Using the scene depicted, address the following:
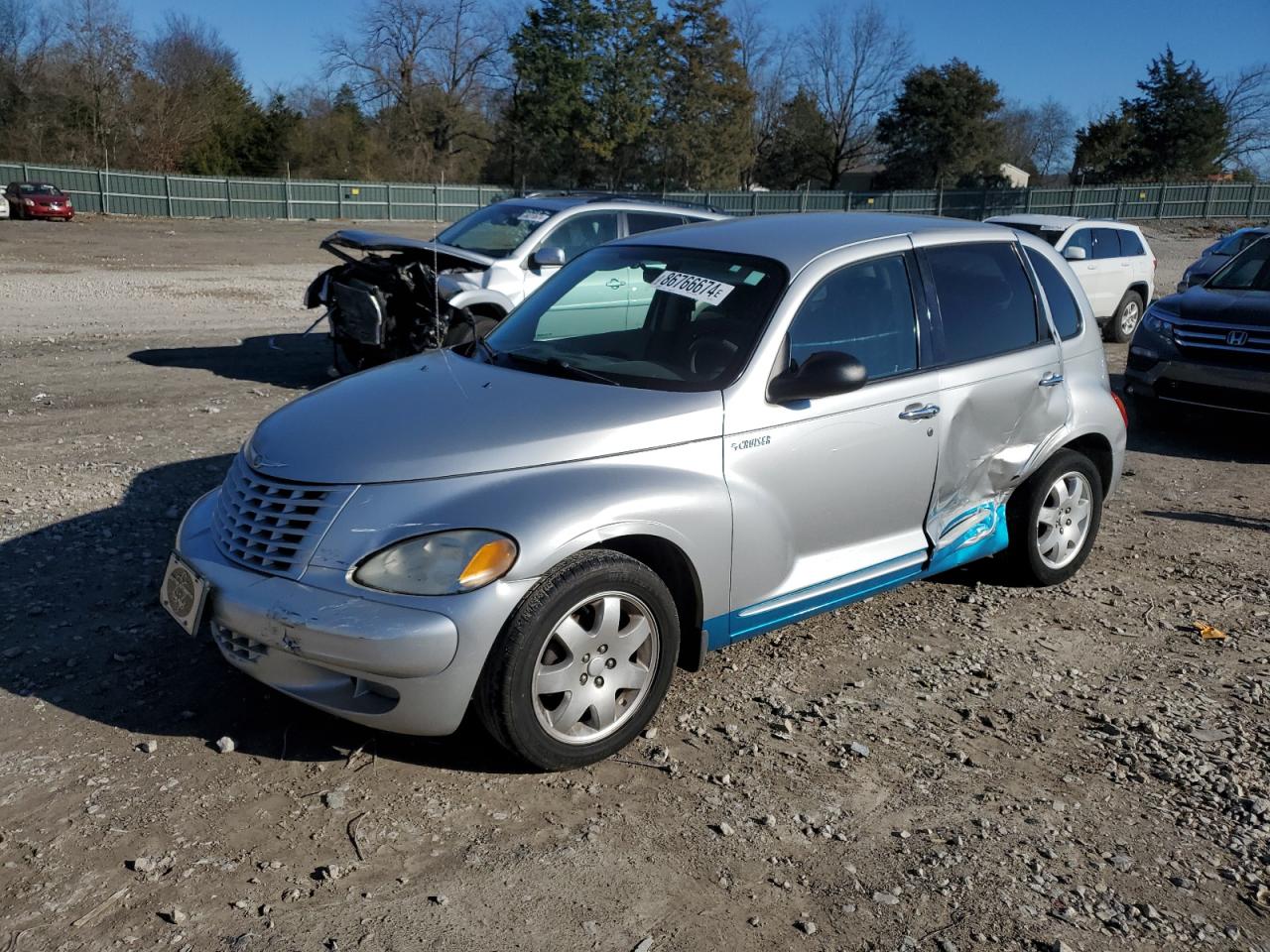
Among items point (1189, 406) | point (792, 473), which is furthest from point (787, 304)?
point (1189, 406)

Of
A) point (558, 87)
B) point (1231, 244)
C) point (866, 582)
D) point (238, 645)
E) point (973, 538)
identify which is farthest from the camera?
point (558, 87)

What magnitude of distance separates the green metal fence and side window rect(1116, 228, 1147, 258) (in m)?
29.2

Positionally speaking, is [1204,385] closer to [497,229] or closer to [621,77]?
[497,229]

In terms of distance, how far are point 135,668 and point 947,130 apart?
63.2 m

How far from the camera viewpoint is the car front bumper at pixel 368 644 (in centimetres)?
338

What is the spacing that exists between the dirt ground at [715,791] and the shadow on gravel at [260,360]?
4672mm

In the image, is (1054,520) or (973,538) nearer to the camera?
(973,538)

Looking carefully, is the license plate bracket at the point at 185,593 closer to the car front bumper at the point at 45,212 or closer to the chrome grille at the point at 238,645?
the chrome grille at the point at 238,645

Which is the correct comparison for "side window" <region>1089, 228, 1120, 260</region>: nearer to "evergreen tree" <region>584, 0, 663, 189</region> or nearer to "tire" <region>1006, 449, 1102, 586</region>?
"tire" <region>1006, 449, 1102, 586</region>

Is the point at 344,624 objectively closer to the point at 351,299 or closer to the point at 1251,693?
the point at 1251,693

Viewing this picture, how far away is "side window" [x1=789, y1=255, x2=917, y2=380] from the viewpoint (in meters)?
4.50

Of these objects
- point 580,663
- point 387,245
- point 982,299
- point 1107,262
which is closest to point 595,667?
point 580,663

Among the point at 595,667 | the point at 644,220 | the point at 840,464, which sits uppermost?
the point at 644,220

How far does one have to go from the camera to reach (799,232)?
193 inches
